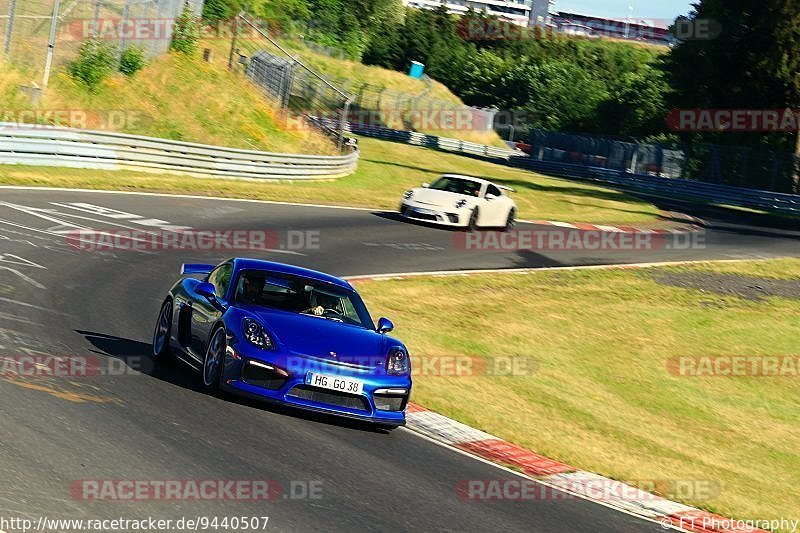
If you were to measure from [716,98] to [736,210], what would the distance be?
66.8ft

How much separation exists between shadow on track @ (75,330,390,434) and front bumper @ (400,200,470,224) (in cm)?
1641

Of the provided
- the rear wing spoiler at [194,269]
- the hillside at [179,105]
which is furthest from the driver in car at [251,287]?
the hillside at [179,105]

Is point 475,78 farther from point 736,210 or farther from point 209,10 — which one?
point 736,210

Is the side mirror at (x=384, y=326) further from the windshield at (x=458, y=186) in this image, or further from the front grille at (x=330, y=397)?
the windshield at (x=458, y=186)

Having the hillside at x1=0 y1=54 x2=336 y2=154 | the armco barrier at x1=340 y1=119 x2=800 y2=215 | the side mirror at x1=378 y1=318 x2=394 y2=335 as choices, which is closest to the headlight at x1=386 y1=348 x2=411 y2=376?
the side mirror at x1=378 y1=318 x2=394 y2=335

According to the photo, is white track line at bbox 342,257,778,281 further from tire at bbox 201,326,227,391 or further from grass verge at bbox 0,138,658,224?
tire at bbox 201,326,227,391

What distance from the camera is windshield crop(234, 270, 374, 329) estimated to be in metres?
10.6

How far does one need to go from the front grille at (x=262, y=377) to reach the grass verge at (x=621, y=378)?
111 inches

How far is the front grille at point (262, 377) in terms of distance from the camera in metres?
9.40

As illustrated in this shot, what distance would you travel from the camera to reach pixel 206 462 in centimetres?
782

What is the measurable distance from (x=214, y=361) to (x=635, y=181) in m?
49.3

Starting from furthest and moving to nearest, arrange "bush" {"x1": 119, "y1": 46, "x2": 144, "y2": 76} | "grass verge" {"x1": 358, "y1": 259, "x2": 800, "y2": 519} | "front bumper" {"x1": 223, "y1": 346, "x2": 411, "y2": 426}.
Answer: "bush" {"x1": 119, "y1": 46, "x2": 144, "y2": 76} → "grass verge" {"x1": 358, "y1": 259, "x2": 800, "y2": 519} → "front bumper" {"x1": 223, "y1": 346, "x2": 411, "y2": 426}

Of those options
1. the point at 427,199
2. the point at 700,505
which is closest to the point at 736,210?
the point at 427,199

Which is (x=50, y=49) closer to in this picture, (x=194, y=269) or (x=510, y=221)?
(x=510, y=221)
